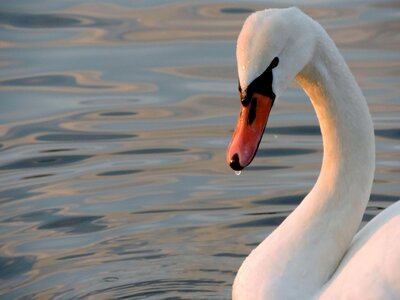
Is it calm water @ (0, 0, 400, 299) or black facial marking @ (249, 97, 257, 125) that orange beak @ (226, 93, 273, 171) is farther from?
calm water @ (0, 0, 400, 299)

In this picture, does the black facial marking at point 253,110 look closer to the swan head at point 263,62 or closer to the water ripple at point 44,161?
the swan head at point 263,62

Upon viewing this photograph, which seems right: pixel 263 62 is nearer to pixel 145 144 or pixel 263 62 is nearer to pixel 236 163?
pixel 236 163

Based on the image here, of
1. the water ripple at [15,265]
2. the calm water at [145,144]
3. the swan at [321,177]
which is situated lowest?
the calm water at [145,144]

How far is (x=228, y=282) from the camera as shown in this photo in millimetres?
6426

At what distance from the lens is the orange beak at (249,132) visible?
203 inches

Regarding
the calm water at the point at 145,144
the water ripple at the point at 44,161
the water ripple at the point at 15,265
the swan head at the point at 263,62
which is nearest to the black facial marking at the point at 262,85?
the swan head at the point at 263,62

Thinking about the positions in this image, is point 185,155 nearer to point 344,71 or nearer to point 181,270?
point 181,270

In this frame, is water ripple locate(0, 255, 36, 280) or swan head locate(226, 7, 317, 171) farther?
water ripple locate(0, 255, 36, 280)

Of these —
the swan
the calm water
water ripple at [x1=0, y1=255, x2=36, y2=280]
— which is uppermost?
the swan

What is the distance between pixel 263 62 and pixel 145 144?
3.34m

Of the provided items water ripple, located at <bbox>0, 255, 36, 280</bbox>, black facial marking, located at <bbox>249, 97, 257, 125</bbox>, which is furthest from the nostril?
water ripple, located at <bbox>0, 255, 36, 280</bbox>

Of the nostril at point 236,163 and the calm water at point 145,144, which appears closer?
the nostril at point 236,163

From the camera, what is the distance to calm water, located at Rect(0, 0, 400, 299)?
6.73m

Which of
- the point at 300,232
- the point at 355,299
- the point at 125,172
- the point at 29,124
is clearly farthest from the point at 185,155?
the point at 355,299
